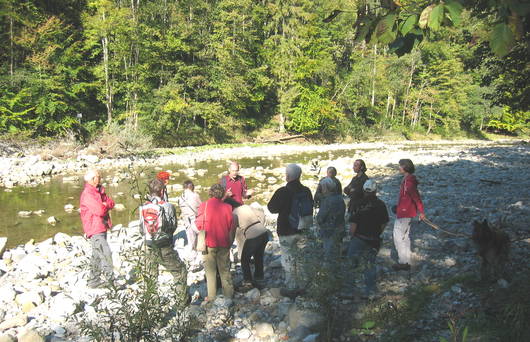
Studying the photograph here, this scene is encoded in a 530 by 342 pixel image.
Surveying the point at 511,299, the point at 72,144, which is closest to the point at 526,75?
the point at 511,299

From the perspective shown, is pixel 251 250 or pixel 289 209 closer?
pixel 289 209

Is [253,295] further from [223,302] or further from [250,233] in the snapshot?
[250,233]

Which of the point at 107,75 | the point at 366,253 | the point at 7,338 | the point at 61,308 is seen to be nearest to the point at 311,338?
the point at 366,253

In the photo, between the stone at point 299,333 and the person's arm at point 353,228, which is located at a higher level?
the person's arm at point 353,228

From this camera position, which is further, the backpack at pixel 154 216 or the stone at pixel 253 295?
the stone at pixel 253 295

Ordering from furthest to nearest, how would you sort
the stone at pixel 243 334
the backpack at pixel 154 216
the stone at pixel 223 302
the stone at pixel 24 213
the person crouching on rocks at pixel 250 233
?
the stone at pixel 24 213, the person crouching on rocks at pixel 250 233, the stone at pixel 223 302, the backpack at pixel 154 216, the stone at pixel 243 334

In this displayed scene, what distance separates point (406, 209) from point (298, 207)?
5.44 ft

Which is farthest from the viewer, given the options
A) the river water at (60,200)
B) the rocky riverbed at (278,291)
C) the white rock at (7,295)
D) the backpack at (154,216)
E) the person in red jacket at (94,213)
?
the river water at (60,200)

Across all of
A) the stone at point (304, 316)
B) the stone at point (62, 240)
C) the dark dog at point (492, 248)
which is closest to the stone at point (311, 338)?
the stone at point (304, 316)

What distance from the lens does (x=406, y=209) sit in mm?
5512

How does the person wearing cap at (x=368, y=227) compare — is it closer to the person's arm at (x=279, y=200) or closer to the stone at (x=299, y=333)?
the person's arm at (x=279, y=200)

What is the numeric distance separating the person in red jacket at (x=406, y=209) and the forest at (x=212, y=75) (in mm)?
17122

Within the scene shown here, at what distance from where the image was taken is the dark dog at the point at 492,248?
3.83 metres

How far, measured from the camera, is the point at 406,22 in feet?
7.55
